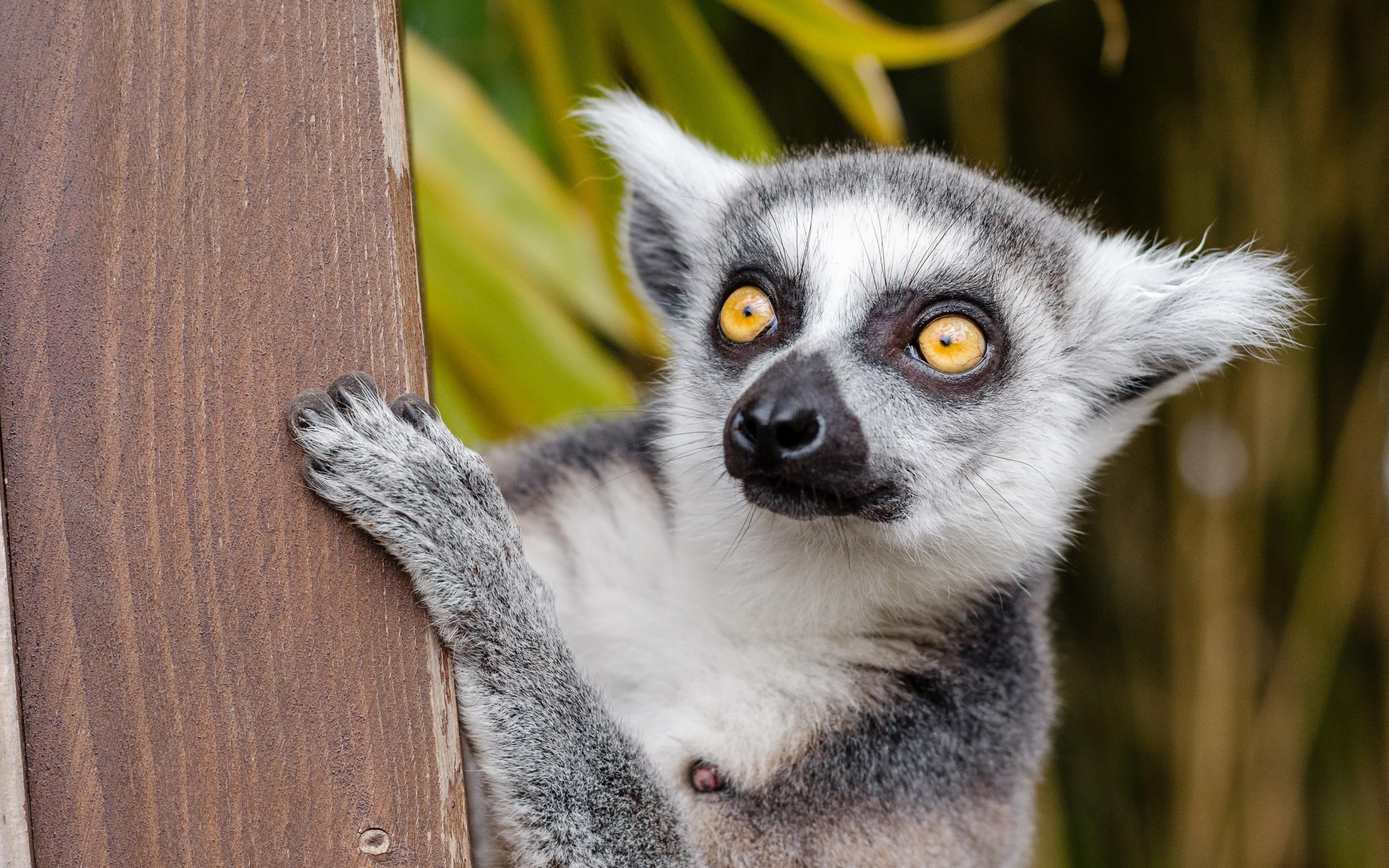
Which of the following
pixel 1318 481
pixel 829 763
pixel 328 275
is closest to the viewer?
pixel 328 275

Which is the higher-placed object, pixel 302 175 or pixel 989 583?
pixel 302 175

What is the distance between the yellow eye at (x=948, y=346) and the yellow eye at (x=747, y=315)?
0.80ft

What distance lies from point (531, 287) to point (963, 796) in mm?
1441

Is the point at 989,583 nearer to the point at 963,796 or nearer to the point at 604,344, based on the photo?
the point at 963,796

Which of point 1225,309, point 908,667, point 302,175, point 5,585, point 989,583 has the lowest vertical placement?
point 908,667

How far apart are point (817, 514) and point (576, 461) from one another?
0.57 metres

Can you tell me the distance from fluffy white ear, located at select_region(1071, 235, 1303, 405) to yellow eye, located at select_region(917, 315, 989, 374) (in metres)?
0.30

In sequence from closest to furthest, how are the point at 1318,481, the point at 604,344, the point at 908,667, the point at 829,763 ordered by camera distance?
the point at 829,763
the point at 908,667
the point at 604,344
the point at 1318,481

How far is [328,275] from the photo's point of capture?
Result: 42.6 inches

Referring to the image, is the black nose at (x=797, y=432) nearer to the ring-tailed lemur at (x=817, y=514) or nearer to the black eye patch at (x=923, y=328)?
the ring-tailed lemur at (x=817, y=514)

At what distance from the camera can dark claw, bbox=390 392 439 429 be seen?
1.20 m

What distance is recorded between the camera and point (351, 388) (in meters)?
1.12

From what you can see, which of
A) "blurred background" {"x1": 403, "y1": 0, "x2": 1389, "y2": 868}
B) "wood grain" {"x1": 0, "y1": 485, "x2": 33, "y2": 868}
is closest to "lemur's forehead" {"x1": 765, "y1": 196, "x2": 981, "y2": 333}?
"wood grain" {"x1": 0, "y1": 485, "x2": 33, "y2": 868}

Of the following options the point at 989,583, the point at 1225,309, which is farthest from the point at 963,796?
the point at 1225,309
